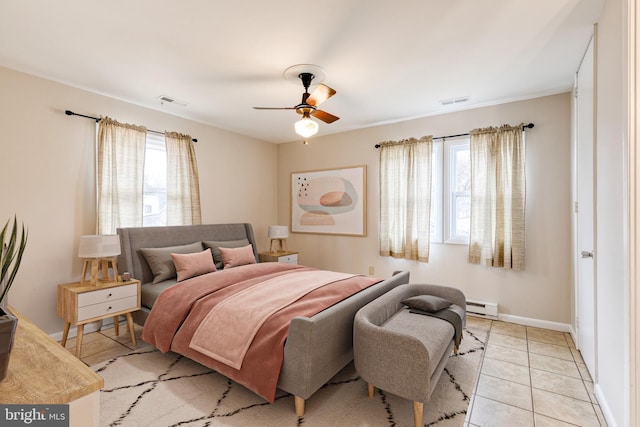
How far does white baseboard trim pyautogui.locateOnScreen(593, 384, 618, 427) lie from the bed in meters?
1.61

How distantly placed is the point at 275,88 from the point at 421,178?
2.23 meters

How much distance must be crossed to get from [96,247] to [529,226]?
15.1 feet

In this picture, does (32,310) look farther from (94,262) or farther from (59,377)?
(59,377)

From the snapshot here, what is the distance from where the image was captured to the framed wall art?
15.8 ft

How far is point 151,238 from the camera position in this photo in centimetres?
361

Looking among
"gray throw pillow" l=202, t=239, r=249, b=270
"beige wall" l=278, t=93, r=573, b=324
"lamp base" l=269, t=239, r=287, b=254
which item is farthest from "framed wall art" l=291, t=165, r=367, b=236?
"gray throw pillow" l=202, t=239, r=249, b=270

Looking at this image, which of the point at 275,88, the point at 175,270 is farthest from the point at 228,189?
the point at 275,88

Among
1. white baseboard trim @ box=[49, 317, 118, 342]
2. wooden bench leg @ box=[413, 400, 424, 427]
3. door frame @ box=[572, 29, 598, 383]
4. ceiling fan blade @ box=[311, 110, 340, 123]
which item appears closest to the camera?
wooden bench leg @ box=[413, 400, 424, 427]

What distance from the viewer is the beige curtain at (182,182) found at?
13.3 ft

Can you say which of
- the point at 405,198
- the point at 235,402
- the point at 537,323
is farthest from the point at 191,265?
the point at 537,323

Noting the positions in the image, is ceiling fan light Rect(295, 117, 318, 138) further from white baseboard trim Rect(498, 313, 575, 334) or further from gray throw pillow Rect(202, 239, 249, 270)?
white baseboard trim Rect(498, 313, 575, 334)

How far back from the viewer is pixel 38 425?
2.54 ft

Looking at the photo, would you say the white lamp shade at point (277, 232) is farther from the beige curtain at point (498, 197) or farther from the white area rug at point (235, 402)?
the beige curtain at point (498, 197)

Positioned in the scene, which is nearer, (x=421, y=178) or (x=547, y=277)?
(x=547, y=277)
